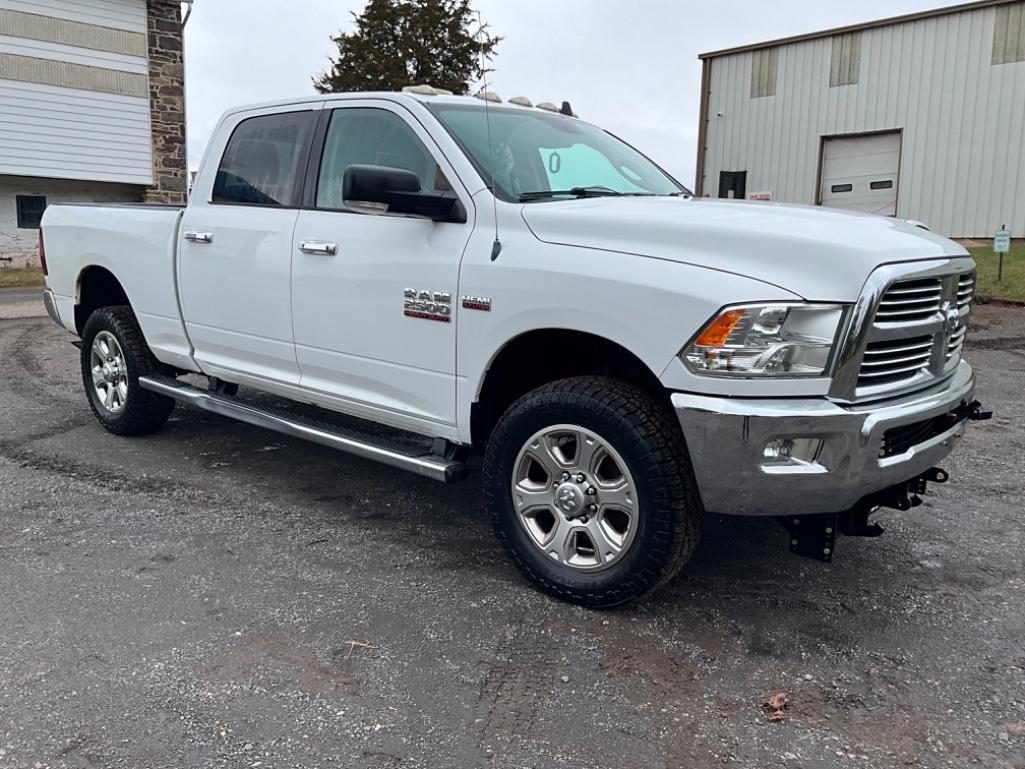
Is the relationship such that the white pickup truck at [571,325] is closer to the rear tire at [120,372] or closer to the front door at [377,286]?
the front door at [377,286]

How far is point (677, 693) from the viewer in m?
2.89

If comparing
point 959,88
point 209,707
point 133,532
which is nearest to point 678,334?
point 209,707

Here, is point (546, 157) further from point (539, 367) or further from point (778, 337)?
point (778, 337)

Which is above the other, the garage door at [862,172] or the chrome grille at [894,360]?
the garage door at [862,172]

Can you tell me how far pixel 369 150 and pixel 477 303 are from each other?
1191 millimetres

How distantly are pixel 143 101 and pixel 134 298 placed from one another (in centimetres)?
2078

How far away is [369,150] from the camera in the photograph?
169 inches

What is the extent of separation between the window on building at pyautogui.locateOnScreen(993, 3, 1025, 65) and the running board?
18.6 meters

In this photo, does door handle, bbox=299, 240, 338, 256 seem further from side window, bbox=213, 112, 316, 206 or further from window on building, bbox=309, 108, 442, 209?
side window, bbox=213, 112, 316, 206

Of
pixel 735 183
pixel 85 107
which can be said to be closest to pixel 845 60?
pixel 735 183

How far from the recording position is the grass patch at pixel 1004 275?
1291 cm

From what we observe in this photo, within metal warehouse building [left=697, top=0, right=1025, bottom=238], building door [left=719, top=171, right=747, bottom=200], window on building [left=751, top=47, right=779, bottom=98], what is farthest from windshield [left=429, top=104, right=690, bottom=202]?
window on building [left=751, top=47, right=779, bottom=98]

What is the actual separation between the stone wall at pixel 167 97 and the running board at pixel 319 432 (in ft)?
65.5

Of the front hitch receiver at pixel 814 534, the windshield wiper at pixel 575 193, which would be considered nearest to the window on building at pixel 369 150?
the windshield wiper at pixel 575 193
